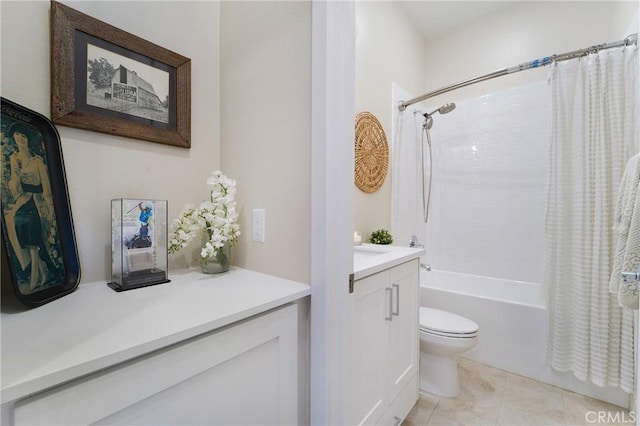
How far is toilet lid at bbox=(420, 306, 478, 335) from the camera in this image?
162cm

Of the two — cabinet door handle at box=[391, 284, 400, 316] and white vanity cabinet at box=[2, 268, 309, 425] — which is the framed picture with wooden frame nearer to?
white vanity cabinet at box=[2, 268, 309, 425]

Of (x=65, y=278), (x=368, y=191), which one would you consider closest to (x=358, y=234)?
(x=368, y=191)

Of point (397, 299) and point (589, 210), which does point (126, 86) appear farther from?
point (589, 210)

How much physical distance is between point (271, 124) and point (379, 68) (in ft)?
5.35

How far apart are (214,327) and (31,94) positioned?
827 mm

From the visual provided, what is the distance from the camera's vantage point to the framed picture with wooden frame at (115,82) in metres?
0.80

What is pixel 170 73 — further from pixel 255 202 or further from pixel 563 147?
pixel 563 147

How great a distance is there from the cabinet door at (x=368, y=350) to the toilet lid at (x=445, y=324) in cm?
59

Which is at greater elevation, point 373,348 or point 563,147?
point 563,147

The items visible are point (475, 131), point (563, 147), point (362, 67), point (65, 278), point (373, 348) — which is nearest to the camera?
point (65, 278)

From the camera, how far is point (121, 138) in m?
0.93

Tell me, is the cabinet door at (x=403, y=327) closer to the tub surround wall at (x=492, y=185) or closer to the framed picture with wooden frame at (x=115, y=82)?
the framed picture with wooden frame at (x=115, y=82)

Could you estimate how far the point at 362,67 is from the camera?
2002mm

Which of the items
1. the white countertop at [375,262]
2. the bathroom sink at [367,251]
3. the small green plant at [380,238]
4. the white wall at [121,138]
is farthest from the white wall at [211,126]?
the small green plant at [380,238]
